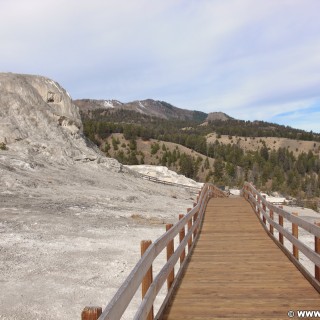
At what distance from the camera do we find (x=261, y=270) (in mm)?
8312

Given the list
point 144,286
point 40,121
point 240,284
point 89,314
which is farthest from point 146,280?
point 40,121

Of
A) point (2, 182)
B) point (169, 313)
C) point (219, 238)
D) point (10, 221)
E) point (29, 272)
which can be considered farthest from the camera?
point (2, 182)

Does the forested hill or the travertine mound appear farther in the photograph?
the forested hill

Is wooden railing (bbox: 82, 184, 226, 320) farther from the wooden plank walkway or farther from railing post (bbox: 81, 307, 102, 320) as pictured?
the wooden plank walkway

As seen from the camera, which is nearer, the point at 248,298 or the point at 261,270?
the point at 248,298

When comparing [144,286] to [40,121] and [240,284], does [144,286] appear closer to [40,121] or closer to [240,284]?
[240,284]

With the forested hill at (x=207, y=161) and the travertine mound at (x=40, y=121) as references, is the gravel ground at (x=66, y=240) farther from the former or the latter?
the forested hill at (x=207, y=161)

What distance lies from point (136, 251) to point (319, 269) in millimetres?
6290

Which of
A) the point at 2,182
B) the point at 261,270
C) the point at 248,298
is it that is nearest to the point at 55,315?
the point at 248,298

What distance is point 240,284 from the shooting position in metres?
7.22

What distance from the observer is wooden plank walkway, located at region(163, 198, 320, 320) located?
575 centimetres

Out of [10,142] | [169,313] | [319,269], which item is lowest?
[169,313]

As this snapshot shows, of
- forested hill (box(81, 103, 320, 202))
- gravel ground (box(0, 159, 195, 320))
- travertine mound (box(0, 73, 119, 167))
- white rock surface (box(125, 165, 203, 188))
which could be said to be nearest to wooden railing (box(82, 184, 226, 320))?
gravel ground (box(0, 159, 195, 320))

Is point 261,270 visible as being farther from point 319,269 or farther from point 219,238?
point 219,238
